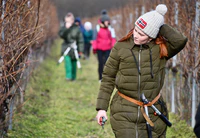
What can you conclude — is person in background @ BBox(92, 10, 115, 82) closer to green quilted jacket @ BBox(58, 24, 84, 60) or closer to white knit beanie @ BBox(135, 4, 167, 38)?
green quilted jacket @ BBox(58, 24, 84, 60)

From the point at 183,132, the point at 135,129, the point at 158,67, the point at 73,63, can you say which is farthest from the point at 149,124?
the point at 73,63

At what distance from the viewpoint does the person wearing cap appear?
11.4 ft

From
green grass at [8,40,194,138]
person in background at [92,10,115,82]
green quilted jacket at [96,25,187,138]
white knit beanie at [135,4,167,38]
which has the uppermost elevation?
person in background at [92,10,115,82]

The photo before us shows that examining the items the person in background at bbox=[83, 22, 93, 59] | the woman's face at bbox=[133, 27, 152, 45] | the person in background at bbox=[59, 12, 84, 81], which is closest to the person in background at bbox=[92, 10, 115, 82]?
the person in background at bbox=[59, 12, 84, 81]

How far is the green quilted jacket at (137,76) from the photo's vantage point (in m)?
3.49

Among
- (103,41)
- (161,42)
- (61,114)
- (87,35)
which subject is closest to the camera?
(161,42)

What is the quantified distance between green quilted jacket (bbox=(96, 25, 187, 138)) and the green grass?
1.34 meters

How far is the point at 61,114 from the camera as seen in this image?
7.20m

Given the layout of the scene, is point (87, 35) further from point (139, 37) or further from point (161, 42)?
point (139, 37)

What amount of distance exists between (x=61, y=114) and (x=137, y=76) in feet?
12.9

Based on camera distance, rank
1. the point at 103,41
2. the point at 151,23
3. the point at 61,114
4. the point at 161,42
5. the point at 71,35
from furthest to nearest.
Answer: the point at 71,35, the point at 103,41, the point at 61,114, the point at 161,42, the point at 151,23

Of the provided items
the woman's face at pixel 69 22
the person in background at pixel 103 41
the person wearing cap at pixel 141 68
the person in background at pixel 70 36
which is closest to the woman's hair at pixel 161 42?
the person wearing cap at pixel 141 68

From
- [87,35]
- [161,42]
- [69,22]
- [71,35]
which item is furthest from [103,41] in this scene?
[87,35]

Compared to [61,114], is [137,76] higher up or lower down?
higher up
